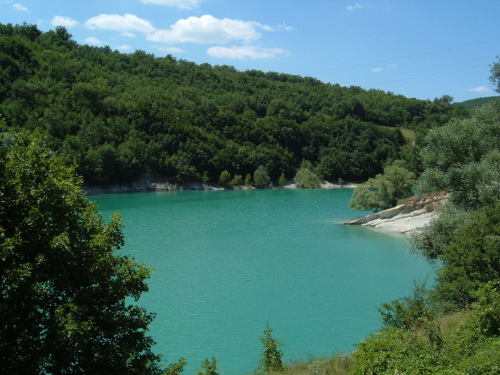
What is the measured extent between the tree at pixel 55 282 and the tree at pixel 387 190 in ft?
110

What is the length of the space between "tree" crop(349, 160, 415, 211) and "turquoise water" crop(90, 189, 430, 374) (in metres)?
4.14

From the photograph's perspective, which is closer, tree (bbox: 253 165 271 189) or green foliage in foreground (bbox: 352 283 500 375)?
green foliage in foreground (bbox: 352 283 500 375)

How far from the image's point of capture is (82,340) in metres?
6.77

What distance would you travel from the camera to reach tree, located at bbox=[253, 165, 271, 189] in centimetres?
8994

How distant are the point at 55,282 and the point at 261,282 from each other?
14.3 meters

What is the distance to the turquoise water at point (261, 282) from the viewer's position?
14.3m

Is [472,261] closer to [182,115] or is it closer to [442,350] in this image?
[442,350]

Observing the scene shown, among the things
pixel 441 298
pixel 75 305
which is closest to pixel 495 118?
pixel 441 298

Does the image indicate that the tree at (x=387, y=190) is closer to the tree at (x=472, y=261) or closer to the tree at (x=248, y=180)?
the tree at (x=472, y=261)

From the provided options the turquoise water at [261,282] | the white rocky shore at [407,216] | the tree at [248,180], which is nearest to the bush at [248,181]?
the tree at [248,180]

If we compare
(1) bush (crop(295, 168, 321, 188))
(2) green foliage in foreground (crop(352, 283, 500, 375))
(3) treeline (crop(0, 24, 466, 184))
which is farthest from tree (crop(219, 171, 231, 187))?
(2) green foliage in foreground (crop(352, 283, 500, 375))

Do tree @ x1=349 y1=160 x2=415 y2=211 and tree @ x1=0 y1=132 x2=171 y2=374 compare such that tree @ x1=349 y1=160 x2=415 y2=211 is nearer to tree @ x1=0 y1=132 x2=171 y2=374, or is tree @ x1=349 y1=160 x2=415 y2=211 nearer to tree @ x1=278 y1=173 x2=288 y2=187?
tree @ x1=0 y1=132 x2=171 y2=374

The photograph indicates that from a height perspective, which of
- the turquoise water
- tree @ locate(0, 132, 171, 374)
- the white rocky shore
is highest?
tree @ locate(0, 132, 171, 374)

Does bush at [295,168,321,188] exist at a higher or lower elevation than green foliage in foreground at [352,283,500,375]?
higher
